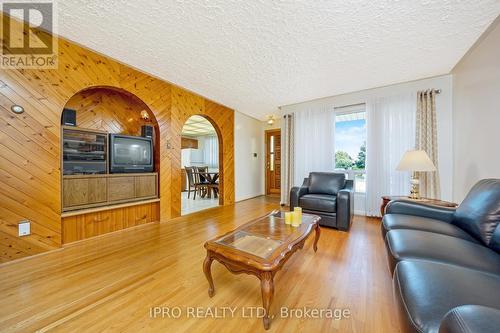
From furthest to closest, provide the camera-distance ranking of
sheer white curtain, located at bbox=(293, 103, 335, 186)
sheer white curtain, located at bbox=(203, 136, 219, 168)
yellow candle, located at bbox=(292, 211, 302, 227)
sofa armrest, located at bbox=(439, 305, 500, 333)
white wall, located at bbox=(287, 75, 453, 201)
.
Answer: sheer white curtain, located at bbox=(203, 136, 219, 168) → sheer white curtain, located at bbox=(293, 103, 335, 186) → white wall, located at bbox=(287, 75, 453, 201) → yellow candle, located at bbox=(292, 211, 302, 227) → sofa armrest, located at bbox=(439, 305, 500, 333)

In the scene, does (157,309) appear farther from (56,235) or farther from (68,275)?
(56,235)

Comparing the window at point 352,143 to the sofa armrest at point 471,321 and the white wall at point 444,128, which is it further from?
the sofa armrest at point 471,321

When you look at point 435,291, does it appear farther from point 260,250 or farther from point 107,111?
point 107,111

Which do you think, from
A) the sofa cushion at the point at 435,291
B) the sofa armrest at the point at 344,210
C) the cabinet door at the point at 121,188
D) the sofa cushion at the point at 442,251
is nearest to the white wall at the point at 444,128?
the sofa armrest at the point at 344,210

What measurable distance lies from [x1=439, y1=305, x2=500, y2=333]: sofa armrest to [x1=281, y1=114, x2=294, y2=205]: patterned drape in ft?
13.8

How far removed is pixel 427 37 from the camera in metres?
2.21

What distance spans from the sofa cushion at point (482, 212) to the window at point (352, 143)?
2307mm

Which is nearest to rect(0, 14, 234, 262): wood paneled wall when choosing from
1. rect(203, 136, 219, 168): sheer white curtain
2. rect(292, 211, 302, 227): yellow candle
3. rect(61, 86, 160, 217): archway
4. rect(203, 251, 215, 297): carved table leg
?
rect(61, 86, 160, 217): archway

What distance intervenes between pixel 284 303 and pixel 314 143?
352cm

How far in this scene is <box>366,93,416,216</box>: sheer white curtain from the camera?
3.38 metres

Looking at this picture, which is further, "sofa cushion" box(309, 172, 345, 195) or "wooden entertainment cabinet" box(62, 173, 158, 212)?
"sofa cushion" box(309, 172, 345, 195)

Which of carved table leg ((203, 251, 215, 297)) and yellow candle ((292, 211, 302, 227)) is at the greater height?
yellow candle ((292, 211, 302, 227))

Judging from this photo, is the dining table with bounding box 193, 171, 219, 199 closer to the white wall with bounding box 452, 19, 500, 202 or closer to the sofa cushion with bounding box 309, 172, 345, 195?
the sofa cushion with bounding box 309, 172, 345, 195

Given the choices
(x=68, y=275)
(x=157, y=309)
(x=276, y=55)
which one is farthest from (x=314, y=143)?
(x=68, y=275)
